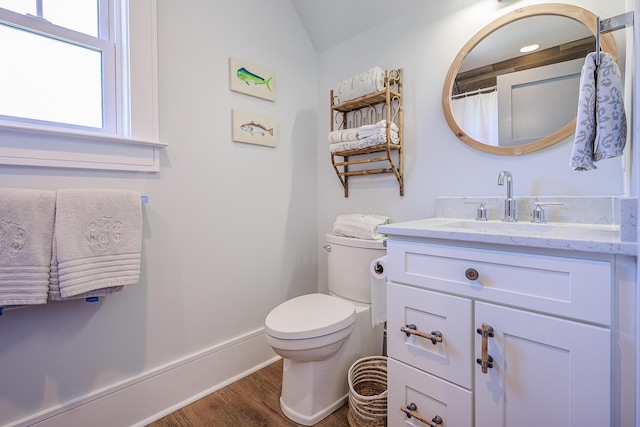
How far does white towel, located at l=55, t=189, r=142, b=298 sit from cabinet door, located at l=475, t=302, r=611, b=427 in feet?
4.23

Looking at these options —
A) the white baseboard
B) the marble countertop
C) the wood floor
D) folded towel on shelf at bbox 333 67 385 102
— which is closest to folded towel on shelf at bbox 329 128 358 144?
folded towel on shelf at bbox 333 67 385 102

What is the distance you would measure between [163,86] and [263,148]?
60 centimetres

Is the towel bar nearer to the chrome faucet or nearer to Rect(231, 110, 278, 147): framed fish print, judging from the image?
the chrome faucet

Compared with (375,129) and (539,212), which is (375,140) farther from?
(539,212)

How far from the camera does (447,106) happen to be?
150 centimetres

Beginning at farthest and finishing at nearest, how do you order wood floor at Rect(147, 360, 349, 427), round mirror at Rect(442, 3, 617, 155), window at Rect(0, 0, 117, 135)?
wood floor at Rect(147, 360, 349, 427) → round mirror at Rect(442, 3, 617, 155) → window at Rect(0, 0, 117, 135)

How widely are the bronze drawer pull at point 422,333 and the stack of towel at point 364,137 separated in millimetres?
931

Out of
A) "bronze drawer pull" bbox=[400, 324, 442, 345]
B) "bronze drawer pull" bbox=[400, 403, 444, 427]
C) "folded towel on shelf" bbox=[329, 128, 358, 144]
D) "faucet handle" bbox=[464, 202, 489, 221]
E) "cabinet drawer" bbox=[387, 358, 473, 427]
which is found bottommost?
"bronze drawer pull" bbox=[400, 403, 444, 427]

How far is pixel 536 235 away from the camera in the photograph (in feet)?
2.80

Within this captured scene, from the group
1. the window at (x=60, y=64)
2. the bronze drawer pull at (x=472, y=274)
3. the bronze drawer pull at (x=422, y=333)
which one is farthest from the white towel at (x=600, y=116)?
the window at (x=60, y=64)

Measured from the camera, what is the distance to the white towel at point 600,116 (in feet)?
2.70

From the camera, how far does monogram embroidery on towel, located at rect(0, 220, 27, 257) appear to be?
0.97m

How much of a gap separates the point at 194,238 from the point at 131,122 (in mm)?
593

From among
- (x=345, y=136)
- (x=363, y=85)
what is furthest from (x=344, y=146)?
(x=363, y=85)
